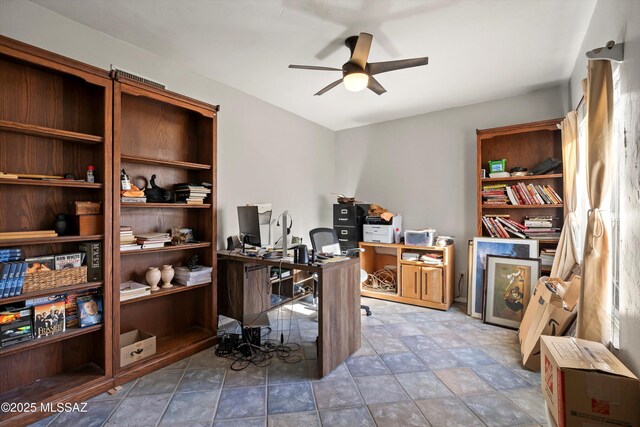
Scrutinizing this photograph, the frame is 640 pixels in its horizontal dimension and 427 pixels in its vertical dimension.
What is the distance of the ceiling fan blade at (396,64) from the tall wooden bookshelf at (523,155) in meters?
1.77

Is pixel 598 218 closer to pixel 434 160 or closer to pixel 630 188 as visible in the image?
pixel 630 188

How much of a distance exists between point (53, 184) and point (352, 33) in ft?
7.72

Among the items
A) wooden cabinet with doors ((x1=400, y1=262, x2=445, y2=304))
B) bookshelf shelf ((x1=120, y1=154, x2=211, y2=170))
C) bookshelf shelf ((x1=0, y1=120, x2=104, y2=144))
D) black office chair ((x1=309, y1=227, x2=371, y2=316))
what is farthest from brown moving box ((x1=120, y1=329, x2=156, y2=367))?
wooden cabinet with doors ((x1=400, y1=262, x2=445, y2=304))

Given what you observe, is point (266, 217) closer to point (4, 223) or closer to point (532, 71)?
point (4, 223)

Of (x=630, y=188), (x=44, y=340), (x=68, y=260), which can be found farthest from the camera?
(x=68, y=260)

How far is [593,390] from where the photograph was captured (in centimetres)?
123

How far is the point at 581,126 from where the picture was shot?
8.46 ft

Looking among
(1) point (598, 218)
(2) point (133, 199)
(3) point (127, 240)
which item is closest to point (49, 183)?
(2) point (133, 199)

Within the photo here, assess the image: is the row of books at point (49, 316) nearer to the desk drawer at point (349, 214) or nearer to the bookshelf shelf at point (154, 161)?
the bookshelf shelf at point (154, 161)

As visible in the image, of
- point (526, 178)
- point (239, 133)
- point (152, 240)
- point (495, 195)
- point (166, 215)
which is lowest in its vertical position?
point (152, 240)

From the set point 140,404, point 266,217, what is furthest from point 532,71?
point 140,404

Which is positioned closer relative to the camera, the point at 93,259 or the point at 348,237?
the point at 93,259

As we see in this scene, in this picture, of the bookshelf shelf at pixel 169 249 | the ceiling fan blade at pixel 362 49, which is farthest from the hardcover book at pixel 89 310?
the ceiling fan blade at pixel 362 49

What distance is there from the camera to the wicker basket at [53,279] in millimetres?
1748
